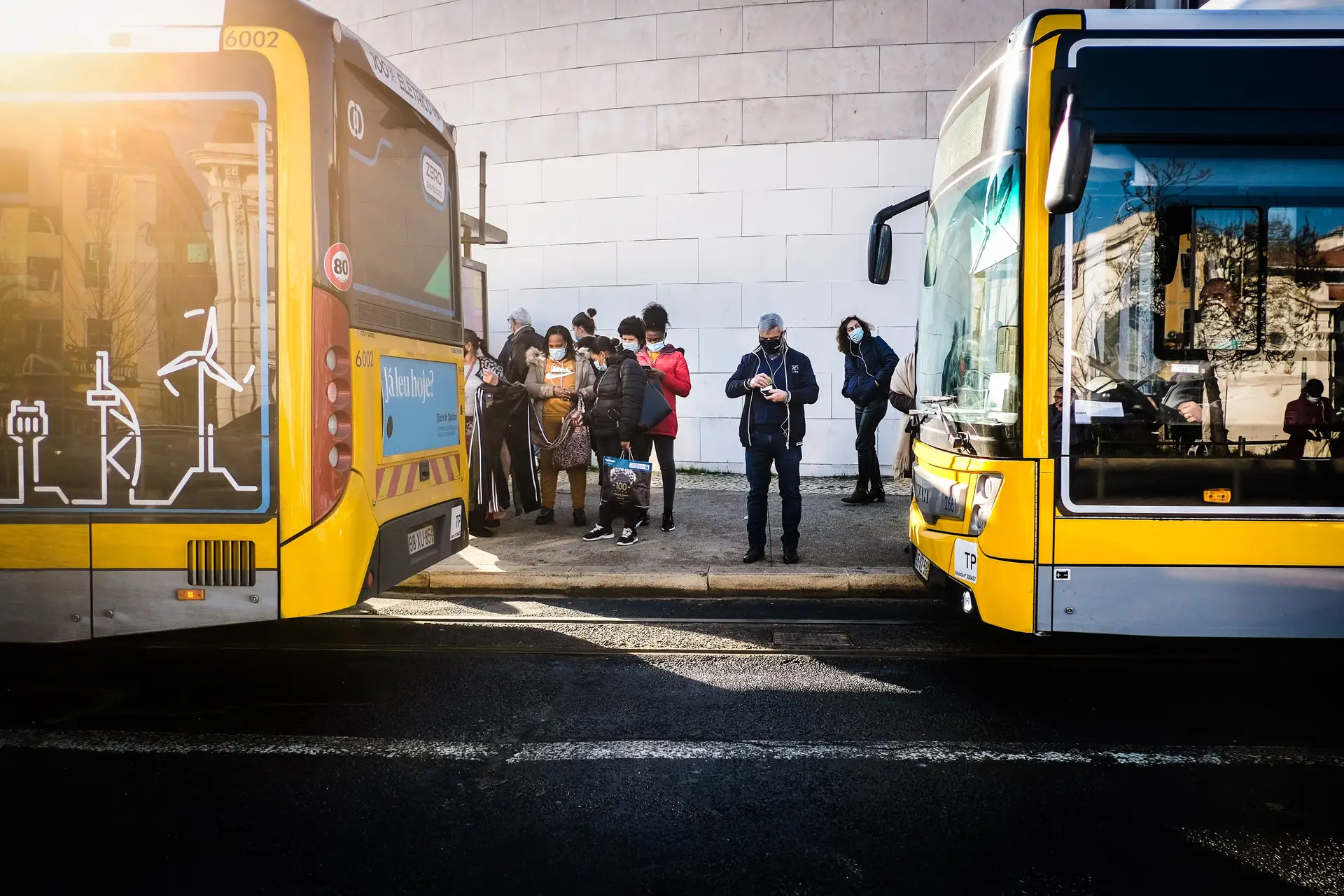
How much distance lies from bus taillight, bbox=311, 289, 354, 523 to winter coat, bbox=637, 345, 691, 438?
408 centimetres

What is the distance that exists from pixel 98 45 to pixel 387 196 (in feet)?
4.31

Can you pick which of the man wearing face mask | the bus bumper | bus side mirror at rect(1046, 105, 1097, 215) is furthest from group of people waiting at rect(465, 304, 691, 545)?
the man wearing face mask

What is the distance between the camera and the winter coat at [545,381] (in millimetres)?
8312

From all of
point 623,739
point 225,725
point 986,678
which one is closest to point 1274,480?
point 986,678

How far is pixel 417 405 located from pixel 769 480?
2985mm

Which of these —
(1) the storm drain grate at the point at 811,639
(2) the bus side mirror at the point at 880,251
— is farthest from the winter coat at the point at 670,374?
(1) the storm drain grate at the point at 811,639

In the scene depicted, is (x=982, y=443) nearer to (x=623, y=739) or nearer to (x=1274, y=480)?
(x=1274, y=480)

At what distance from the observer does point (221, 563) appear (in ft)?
12.9

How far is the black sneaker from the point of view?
308 inches

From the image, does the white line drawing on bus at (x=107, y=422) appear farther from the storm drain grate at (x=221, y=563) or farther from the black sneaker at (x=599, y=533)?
the black sneaker at (x=599, y=533)

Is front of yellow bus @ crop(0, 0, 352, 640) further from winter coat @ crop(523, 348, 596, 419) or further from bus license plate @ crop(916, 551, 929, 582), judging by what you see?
winter coat @ crop(523, 348, 596, 419)

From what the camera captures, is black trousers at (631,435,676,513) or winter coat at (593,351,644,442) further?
black trousers at (631,435,676,513)

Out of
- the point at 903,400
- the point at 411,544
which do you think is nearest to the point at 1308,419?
the point at 411,544

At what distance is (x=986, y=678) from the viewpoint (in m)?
4.51
